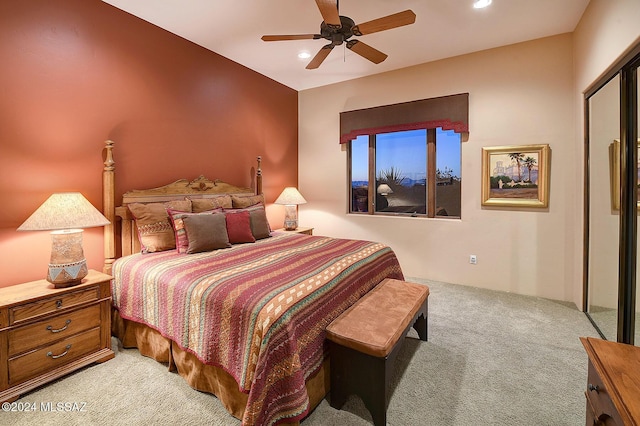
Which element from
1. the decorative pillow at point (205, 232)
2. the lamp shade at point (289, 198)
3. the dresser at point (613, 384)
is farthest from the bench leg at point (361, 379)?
the lamp shade at point (289, 198)

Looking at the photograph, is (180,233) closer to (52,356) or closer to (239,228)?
(239,228)

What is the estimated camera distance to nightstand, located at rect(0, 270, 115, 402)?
1884 millimetres

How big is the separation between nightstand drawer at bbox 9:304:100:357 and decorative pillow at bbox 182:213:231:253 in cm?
83

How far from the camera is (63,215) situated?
215cm

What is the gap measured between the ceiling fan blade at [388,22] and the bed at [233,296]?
6.05ft

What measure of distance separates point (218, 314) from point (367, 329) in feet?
2.83

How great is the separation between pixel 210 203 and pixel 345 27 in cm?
223

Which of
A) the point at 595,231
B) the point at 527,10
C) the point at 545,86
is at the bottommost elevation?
the point at 595,231

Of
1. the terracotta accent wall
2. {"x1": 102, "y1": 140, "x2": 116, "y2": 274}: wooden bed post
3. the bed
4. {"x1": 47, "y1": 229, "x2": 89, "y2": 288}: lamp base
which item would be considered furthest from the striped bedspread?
the terracotta accent wall

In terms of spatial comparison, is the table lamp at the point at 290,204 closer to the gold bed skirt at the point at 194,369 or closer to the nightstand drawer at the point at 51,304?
the gold bed skirt at the point at 194,369

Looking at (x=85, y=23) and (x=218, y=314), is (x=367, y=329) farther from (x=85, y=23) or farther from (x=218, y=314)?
(x=85, y=23)

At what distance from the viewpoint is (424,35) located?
3404mm

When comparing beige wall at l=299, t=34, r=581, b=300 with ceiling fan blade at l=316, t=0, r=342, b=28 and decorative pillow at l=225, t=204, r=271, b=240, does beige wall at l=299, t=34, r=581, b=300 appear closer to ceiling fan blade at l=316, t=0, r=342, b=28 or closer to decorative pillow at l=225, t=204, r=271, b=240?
decorative pillow at l=225, t=204, r=271, b=240

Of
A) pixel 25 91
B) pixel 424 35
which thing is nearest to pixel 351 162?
pixel 424 35
